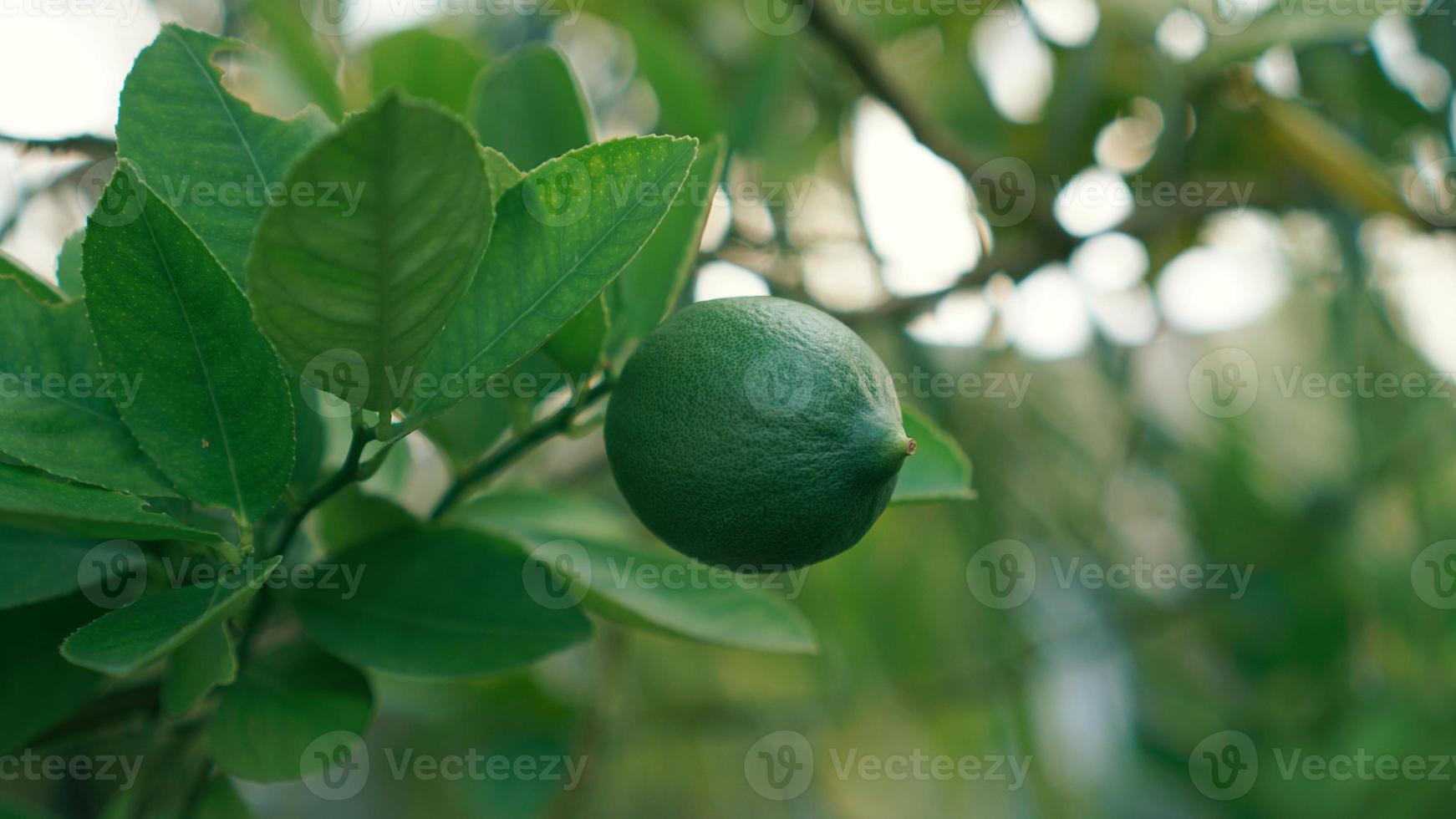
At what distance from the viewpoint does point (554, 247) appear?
1.87 ft

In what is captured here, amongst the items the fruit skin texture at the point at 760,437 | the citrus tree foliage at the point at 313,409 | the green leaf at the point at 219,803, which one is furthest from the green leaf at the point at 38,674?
the fruit skin texture at the point at 760,437

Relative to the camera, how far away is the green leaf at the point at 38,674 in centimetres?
68

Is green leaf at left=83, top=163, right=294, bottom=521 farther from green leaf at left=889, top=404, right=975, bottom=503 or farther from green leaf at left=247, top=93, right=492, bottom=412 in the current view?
green leaf at left=889, top=404, right=975, bottom=503

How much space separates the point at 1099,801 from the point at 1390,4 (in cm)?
184

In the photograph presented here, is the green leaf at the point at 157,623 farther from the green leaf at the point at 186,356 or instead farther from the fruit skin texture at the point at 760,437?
the fruit skin texture at the point at 760,437

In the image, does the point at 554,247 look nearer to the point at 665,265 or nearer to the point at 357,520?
the point at 665,265

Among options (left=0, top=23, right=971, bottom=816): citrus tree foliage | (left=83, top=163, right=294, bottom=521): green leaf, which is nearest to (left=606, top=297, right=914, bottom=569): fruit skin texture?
(left=0, top=23, right=971, bottom=816): citrus tree foliage

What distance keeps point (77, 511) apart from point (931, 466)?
55 centimetres

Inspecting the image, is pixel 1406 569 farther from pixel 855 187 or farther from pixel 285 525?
pixel 285 525

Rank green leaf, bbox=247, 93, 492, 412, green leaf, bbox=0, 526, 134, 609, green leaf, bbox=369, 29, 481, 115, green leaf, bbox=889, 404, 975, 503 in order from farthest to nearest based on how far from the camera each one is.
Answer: green leaf, bbox=369, 29, 481, 115
green leaf, bbox=889, 404, 975, 503
green leaf, bbox=0, 526, 134, 609
green leaf, bbox=247, 93, 492, 412

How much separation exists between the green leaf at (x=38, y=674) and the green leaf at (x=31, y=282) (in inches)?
8.5

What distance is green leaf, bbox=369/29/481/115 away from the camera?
0.93 metres

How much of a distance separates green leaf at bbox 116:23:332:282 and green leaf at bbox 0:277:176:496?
0.34 feet

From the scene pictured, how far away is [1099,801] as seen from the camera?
245 cm
